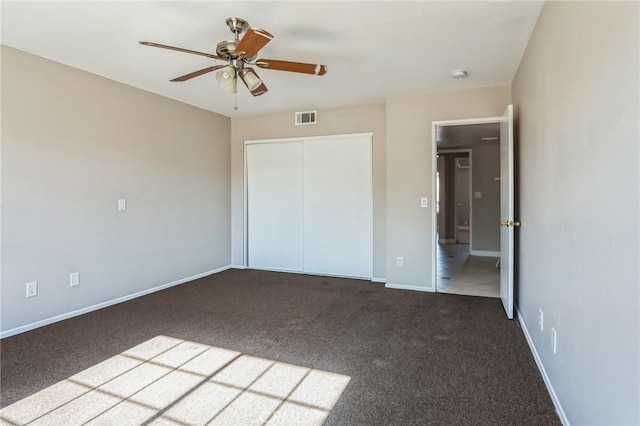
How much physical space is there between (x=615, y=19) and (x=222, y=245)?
207 inches

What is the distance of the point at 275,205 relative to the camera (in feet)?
18.3

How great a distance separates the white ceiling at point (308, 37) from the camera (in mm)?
2373

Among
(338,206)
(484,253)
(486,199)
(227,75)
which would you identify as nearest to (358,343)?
(227,75)

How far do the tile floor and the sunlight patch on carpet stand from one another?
275 cm

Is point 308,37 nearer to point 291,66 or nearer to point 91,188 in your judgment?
point 291,66

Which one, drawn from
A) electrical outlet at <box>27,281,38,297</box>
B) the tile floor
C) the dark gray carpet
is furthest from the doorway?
electrical outlet at <box>27,281,38,297</box>

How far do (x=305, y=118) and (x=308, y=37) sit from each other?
96.8 inches

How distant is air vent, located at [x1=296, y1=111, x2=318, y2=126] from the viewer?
521 centimetres

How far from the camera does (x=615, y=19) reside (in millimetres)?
1220

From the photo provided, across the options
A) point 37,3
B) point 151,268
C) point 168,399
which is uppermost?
point 37,3

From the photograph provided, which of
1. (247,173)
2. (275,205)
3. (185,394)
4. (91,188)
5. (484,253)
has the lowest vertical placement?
(185,394)

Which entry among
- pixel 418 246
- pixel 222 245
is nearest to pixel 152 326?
pixel 222 245

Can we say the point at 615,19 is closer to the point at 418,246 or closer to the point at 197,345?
the point at 197,345

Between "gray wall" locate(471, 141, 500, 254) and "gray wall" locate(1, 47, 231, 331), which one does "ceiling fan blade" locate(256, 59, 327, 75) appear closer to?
"gray wall" locate(1, 47, 231, 331)
